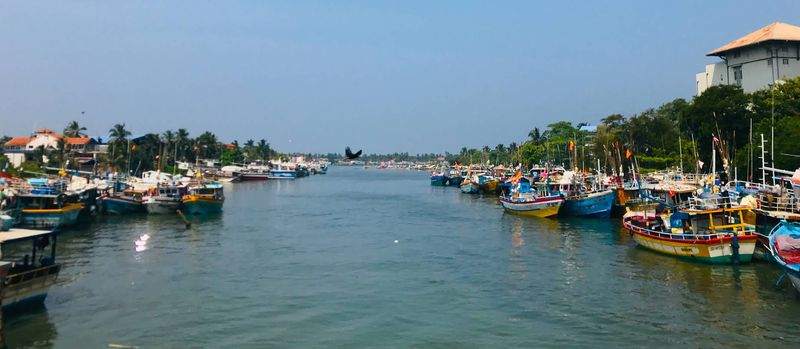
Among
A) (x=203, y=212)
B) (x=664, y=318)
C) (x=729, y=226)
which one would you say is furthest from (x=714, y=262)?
(x=203, y=212)

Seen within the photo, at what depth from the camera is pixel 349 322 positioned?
20.4m

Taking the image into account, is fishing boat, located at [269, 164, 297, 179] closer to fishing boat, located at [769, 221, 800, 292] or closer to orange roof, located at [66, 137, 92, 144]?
orange roof, located at [66, 137, 92, 144]

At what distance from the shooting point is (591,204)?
51.9 meters

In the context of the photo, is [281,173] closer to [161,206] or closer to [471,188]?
[471,188]

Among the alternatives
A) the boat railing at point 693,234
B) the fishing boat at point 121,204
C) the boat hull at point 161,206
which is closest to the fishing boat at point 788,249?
the boat railing at point 693,234

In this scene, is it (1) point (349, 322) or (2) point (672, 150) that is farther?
(2) point (672, 150)

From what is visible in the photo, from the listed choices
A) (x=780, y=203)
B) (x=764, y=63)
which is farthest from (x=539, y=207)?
(x=764, y=63)

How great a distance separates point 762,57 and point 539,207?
115 ft

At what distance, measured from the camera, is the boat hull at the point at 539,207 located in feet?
173

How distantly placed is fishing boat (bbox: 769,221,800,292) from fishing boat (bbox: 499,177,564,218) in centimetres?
2945

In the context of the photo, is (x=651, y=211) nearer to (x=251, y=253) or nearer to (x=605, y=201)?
(x=605, y=201)

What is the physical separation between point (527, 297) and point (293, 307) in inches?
377

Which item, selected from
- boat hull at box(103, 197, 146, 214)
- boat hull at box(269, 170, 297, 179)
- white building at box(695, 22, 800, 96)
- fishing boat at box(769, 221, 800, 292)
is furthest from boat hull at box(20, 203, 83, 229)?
boat hull at box(269, 170, 297, 179)

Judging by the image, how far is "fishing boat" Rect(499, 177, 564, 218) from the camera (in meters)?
53.1
